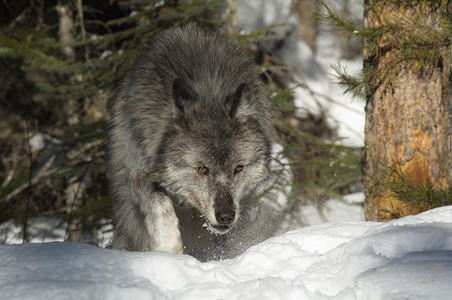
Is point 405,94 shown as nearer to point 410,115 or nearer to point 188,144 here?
point 410,115

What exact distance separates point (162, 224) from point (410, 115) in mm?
2645

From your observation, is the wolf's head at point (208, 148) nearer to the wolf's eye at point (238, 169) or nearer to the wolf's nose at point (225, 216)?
the wolf's eye at point (238, 169)

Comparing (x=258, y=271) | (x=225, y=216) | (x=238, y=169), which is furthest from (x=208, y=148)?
(x=258, y=271)

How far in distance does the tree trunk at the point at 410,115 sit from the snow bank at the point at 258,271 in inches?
69.7

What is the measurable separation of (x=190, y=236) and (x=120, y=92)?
168 cm

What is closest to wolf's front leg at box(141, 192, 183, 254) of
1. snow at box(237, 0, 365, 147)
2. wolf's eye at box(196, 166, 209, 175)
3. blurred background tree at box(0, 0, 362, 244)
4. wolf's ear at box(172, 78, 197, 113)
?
wolf's eye at box(196, 166, 209, 175)

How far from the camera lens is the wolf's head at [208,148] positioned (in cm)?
396

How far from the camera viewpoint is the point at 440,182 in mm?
4547

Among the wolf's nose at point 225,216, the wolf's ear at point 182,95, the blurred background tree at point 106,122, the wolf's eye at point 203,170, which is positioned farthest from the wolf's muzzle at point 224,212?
the blurred background tree at point 106,122

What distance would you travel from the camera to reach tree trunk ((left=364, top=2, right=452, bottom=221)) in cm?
448

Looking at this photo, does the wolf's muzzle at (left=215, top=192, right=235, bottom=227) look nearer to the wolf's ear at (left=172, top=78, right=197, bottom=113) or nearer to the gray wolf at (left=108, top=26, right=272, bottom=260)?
the gray wolf at (left=108, top=26, right=272, bottom=260)

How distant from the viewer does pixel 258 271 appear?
8.87 feet

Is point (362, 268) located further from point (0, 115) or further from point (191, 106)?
point (0, 115)

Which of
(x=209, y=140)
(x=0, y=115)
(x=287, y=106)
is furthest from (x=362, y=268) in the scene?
(x=0, y=115)
